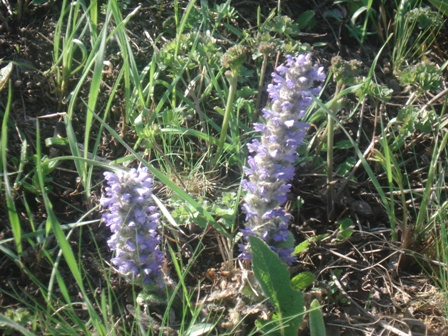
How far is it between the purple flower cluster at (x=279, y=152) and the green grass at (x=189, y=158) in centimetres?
10

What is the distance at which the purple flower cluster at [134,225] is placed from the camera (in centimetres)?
179

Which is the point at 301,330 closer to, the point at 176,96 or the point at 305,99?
the point at 305,99

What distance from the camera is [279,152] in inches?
76.2

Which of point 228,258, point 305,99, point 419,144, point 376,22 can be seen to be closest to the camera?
point 305,99

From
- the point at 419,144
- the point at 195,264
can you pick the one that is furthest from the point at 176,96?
the point at 419,144

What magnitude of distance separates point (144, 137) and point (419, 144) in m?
1.06

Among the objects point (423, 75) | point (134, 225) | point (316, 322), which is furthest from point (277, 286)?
point (423, 75)

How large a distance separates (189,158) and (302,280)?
73 centimetres

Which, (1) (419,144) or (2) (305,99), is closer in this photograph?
(2) (305,99)

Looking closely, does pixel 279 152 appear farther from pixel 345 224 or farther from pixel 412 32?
pixel 412 32

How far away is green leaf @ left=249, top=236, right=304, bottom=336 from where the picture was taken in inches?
73.9

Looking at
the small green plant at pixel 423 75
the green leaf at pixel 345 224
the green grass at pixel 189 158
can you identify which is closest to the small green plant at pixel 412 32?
the green grass at pixel 189 158

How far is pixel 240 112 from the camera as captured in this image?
2689mm

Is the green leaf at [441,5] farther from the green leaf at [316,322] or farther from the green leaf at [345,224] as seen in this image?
the green leaf at [316,322]
